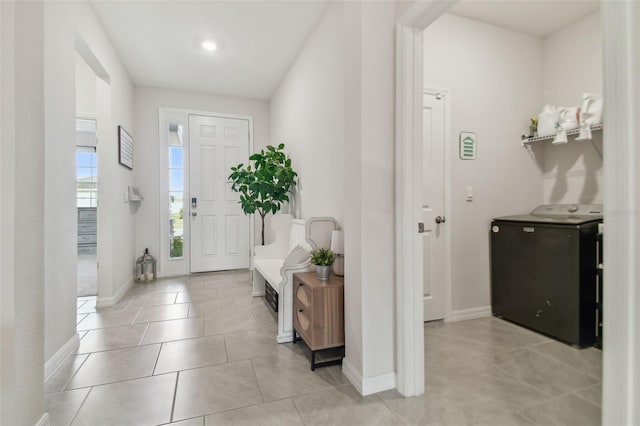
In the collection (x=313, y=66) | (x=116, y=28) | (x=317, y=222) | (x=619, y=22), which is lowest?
(x=317, y=222)

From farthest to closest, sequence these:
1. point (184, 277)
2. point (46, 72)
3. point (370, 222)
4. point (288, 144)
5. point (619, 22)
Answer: point (184, 277) → point (288, 144) → point (46, 72) → point (370, 222) → point (619, 22)

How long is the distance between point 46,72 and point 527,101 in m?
3.85

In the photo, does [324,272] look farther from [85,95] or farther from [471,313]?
[85,95]

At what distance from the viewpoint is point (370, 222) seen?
164 cm

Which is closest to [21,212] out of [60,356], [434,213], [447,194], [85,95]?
[60,356]

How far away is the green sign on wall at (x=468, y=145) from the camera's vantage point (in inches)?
109

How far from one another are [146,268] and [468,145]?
4153 mm

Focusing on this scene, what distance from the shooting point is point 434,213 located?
8.87ft

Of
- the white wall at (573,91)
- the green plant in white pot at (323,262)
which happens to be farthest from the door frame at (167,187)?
the white wall at (573,91)

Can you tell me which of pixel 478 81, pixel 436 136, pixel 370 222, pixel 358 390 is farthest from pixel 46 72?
pixel 478 81

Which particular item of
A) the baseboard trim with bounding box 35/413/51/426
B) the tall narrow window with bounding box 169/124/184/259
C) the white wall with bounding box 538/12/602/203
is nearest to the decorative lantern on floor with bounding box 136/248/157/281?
the tall narrow window with bounding box 169/124/184/259

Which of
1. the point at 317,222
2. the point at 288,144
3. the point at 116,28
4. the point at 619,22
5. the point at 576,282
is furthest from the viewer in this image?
the point at 288,144

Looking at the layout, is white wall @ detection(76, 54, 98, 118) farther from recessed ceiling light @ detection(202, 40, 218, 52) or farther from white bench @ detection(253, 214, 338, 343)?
white bench @ detection(253, 214, 338, 343)

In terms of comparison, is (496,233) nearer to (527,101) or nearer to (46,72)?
(527,101)
